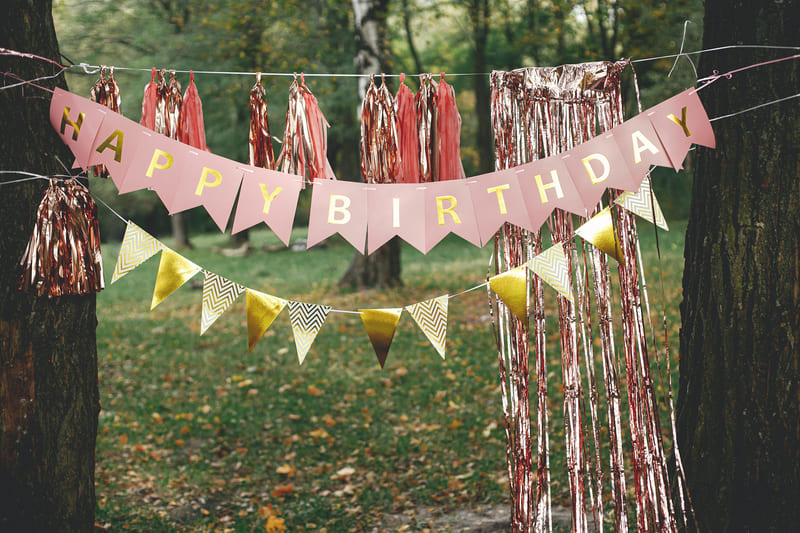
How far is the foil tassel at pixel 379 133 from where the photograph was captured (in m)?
2.73

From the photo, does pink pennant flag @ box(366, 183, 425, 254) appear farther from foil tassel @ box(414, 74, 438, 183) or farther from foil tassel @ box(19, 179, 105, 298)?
foil tassel @ box(19, 179, 105, 298)

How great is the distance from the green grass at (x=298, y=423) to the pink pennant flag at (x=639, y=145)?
2.35m

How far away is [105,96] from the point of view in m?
2.73

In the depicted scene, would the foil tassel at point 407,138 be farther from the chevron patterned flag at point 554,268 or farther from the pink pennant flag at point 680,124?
the pink pennant flag at point 680,124

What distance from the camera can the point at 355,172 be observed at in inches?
715

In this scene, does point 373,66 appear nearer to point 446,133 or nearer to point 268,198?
point 446,133

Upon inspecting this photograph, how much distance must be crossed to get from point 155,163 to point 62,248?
0.49 meters

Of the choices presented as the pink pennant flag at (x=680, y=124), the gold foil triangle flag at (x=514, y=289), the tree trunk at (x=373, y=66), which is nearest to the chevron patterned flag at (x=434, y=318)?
the gold foil triangle flag at (x=514, y=289)

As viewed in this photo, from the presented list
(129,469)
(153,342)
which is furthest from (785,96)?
(153,342)

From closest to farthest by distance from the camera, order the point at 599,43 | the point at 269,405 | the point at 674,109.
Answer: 1. the point at 674,109
2. the point at 269,405
3. the point at 599,43

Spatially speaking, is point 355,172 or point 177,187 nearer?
point 177,187

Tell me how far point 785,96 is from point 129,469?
14.8 feet

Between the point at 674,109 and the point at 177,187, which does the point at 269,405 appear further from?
the point at 674,109

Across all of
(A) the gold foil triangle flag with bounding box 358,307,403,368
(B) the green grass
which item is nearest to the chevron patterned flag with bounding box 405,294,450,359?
(A) the gold foil triangle flag with bounding box 358,307,403,368
